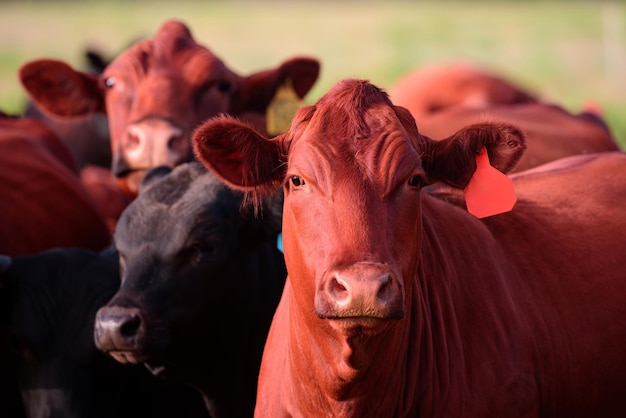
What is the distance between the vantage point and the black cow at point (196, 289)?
4750 millimetres

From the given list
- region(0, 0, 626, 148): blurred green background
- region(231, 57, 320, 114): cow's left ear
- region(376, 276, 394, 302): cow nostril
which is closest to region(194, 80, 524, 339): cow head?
region(376, 276, 394, 302): cow nostril

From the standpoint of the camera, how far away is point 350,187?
3785 millimetres

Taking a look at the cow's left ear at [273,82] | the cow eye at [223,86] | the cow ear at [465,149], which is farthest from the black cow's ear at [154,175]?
the cow ear at [465,149]

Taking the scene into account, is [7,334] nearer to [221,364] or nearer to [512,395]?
[221,364]

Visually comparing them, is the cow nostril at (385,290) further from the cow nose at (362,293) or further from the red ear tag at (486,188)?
the red ear tag at (486,188)

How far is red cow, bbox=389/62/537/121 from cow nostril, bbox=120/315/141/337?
543 centimetres

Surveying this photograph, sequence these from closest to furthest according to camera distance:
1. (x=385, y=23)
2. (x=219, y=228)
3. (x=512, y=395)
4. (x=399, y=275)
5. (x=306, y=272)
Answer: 1. (x=399, y=275)
2. (x=306, y=272)
3. (x=512, y=395)
4. (x=219, y=228)
5. (x=385, y=23)

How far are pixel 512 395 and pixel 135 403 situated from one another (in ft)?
6.42

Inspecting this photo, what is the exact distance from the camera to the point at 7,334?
5477 millimetres

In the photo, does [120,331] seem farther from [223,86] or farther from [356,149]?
[223,86]

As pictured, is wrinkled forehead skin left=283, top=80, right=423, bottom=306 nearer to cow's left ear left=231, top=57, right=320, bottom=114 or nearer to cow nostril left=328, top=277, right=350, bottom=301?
cow nostril left=328, top=277, right=350, bottom=301

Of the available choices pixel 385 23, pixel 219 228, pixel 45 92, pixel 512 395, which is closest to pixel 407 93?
pixel 45 92

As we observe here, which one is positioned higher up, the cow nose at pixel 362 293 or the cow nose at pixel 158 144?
the cow nose at pixel 362 293

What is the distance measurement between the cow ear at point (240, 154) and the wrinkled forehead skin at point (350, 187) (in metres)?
0.15
